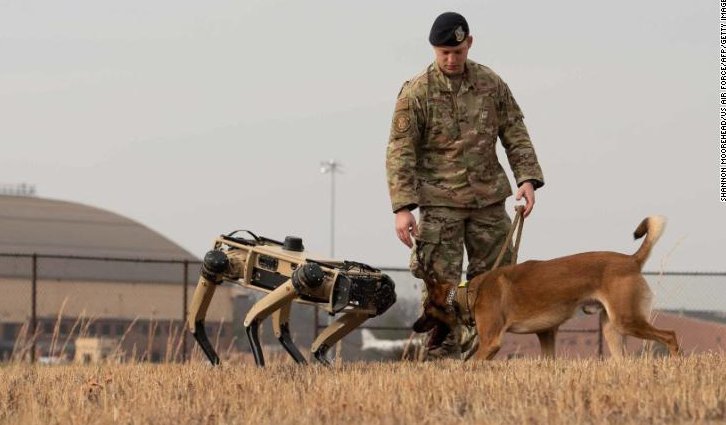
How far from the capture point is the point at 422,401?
6637mm

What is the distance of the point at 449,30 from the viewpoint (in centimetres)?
913

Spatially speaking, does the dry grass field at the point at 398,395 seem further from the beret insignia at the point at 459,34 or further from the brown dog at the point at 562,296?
the beret insignia at the point at 459,34

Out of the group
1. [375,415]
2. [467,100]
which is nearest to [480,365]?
[467,100]

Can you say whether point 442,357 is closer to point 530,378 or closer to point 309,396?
point 530,378


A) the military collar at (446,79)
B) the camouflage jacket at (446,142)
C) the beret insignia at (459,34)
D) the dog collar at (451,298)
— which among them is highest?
the beret insignia at (459,34)

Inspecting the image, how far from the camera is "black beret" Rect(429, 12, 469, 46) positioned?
9117 mm

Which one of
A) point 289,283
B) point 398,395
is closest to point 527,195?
point 289,283

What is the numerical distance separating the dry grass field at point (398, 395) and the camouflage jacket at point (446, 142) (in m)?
1.25

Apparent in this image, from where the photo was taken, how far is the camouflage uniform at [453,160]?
951cm

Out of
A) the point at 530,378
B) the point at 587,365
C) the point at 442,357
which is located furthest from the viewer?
the point at 442,357

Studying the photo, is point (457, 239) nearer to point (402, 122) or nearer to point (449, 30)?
point (402, 122)

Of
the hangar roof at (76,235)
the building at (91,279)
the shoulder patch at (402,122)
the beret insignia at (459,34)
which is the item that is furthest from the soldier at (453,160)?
the hangar roof at (76,235)

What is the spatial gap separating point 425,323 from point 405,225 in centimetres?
105

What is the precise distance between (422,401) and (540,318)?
3264 mm
